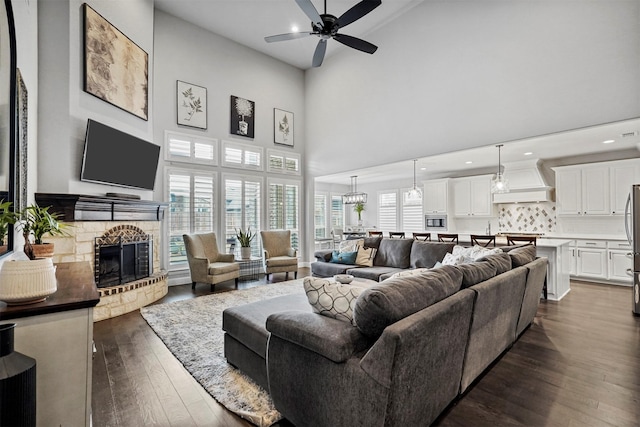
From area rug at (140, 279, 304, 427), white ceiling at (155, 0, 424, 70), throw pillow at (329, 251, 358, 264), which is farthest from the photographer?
white ceiling at (155, 0, 424, 70)

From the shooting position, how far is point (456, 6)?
5387mm

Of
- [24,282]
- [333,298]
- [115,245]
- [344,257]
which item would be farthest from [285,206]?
[24,282]

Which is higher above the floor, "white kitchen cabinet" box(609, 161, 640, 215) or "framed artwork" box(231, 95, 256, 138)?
"framed artwork" box(231, 95, 256, 138)

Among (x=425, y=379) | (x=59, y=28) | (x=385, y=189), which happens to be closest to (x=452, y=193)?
(x=385, y=189)

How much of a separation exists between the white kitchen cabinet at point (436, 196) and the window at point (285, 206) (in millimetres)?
3602

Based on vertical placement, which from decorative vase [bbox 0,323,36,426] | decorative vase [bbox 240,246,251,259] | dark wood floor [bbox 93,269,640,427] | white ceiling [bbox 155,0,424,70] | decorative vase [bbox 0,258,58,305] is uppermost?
white ceiling [bbox 155,0,424,70]

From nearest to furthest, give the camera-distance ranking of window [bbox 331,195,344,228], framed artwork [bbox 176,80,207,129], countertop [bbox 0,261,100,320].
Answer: countertop [bbox 0,261,100,320], framed artwork [bbox 176,80,207,129], window [bbox 331,195,344,228]

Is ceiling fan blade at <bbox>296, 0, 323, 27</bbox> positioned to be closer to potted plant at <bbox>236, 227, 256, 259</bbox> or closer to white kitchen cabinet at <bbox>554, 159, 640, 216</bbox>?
potted plant at <bbox>236, 227, 256, 259</bbox>

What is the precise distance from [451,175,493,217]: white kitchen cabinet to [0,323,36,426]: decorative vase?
825 centimetres

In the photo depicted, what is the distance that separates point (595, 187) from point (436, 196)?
3214mm

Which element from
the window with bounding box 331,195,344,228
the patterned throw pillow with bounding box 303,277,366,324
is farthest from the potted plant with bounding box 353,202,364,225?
the patterned throw pillow with bounding box 303,277,366,324

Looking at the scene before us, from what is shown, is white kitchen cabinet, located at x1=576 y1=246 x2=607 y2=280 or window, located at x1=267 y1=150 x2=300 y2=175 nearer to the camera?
white kitchen cabinet, located at x1=576 y1=246 x2=607 y2=280

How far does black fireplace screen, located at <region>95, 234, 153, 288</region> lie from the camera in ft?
13.3

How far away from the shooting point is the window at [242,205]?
6.66m
